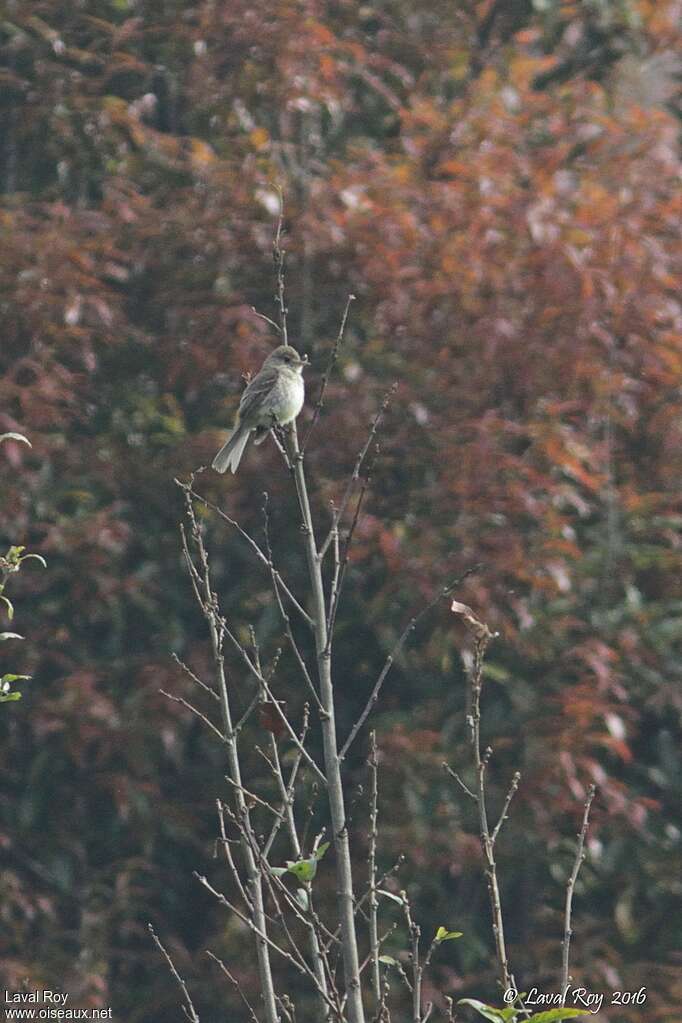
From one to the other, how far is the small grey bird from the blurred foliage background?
82 centimetres

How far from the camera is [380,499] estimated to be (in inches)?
208

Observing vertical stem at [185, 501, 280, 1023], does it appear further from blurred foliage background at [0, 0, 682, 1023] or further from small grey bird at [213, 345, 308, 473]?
blurred foliage background at [0, 0, 682, 1023]

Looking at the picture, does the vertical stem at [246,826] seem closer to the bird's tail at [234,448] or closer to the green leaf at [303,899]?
the green leaf at [303,899]

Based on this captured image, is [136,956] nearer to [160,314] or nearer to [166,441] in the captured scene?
[166,441]

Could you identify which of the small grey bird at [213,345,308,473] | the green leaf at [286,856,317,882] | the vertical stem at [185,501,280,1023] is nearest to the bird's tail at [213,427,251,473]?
the small grey bird at [213,345,308,473]

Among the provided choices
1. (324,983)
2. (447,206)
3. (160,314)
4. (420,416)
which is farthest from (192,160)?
(324,983)

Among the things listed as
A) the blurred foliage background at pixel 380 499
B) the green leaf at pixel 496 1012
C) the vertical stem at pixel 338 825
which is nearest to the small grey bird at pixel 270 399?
the blurred foliage background at pixel 380 499

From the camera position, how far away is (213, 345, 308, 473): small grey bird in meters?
4.02

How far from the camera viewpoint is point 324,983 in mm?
2400

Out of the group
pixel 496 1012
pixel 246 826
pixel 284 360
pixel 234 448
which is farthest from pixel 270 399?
pixel 496 1012

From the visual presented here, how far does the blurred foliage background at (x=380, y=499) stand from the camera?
16.4 ft

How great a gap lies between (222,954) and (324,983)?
2.65 meters

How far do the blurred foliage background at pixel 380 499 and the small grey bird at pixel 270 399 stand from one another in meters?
0.82

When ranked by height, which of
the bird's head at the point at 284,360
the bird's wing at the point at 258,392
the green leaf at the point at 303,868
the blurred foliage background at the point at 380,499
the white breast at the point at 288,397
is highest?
the green leaf at the point at 303,868
